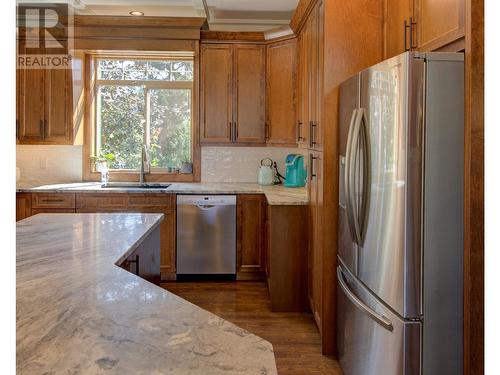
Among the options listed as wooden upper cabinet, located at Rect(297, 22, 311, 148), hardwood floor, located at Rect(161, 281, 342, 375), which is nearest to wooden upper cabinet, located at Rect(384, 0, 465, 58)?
wooden upper cabinet, located at Rect(297, 22, 311, 148)

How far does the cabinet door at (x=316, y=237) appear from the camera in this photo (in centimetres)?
296

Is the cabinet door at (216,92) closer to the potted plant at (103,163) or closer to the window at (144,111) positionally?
the window at (144,111)

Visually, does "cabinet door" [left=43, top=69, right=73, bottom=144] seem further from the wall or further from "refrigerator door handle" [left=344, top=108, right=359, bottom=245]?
"refrigerator door handle" [left=344, top=108, right=359, bottom=245]

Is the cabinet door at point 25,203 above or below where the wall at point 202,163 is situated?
below

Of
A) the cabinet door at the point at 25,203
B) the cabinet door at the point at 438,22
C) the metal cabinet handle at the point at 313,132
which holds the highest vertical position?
the cabinet door at the point at 438,22

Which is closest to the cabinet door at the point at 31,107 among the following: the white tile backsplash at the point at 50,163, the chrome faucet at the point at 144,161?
the white tile backsplash at the point at 50,163

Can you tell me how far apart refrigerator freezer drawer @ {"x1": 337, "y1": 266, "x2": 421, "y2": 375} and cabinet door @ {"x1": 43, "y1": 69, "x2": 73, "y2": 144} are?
11.2 feet

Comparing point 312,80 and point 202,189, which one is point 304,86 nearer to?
point 312,80

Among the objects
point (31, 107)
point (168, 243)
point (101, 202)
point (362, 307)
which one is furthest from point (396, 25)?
point (31, 107)

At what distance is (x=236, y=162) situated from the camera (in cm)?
516

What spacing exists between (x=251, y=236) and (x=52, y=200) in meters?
1.99

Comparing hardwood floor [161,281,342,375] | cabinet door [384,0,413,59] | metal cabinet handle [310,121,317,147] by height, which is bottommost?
hardwood floor [161,281,342,375]

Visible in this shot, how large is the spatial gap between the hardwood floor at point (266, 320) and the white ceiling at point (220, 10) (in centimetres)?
277

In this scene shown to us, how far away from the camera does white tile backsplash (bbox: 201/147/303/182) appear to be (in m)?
5.13
